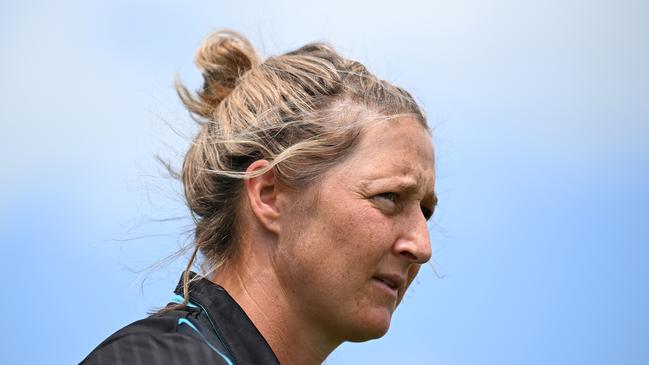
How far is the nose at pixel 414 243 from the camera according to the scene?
4.15 metres

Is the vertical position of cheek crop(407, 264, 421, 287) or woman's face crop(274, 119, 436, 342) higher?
woman's face crop(274, 119, 436, 342)

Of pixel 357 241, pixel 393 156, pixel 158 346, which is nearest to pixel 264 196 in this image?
pixel 357 241

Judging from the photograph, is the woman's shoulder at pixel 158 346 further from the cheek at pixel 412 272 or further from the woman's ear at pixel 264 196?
the cheek at pixel 412 272

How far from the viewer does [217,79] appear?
4.92 meters

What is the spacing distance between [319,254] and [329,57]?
3.42ft

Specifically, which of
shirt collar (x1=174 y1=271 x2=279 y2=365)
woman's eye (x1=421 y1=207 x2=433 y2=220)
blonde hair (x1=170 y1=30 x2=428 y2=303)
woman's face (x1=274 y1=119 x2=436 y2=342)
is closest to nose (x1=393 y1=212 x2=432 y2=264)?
woman's face (x1=274 y1=119 x2=436 y2=342)

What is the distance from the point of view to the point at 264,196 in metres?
4.26

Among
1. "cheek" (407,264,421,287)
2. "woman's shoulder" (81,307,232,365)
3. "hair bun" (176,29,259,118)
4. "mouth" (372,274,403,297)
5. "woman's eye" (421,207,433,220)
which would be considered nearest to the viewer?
"woman's shoulder" (81,307,232,365)

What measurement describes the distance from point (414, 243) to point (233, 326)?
827 millimetres

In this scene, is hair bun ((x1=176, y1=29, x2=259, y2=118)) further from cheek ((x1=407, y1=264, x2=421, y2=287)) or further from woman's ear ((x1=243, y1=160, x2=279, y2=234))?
cheek ((x1=407, y1=264, x2=421, y2=287))

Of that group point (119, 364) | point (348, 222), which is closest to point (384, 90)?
point (348, 222)

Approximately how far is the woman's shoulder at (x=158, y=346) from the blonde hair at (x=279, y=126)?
34 cm

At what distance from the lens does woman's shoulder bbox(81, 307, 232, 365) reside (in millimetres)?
3670

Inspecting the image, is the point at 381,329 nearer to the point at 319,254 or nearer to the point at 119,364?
the point at 319,254
